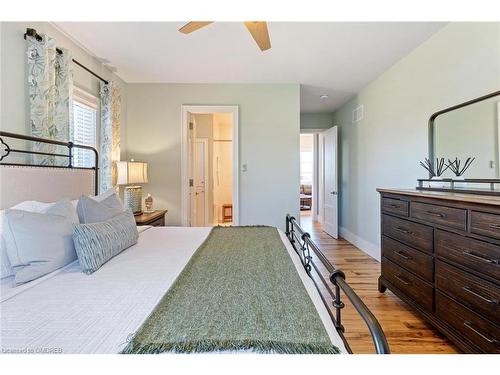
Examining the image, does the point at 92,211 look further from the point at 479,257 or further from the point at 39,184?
the point at 479,257

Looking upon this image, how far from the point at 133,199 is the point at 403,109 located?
3.53 metres

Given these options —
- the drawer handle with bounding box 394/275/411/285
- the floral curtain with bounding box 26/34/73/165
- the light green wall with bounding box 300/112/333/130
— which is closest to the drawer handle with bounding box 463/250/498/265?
the drawer handle with bounding box 394/275/411/285

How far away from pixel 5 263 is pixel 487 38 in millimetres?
3507

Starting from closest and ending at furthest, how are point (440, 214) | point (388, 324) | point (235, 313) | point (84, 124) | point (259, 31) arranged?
1. point (235, 313)
2. point (440, 214)
3. point (259, 31)
4. point (388, 324)
5. point (84, 124)

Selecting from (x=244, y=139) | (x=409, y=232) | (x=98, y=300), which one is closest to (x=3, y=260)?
(x=98, y=300)

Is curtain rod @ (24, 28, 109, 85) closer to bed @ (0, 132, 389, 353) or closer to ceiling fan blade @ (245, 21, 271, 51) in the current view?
bed @ (0, 132, 389, 353)

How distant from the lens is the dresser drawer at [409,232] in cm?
196

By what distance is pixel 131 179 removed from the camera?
3354mm

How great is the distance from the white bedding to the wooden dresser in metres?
1.05

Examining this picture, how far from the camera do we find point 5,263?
4.25ft
